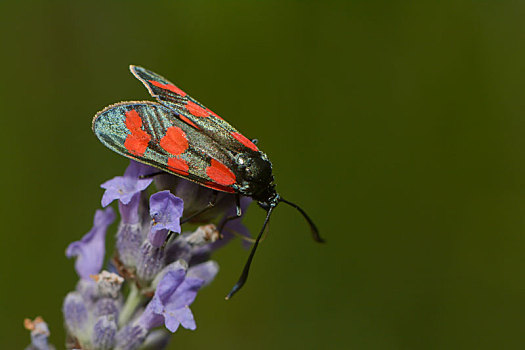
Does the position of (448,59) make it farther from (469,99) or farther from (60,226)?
(60,226)

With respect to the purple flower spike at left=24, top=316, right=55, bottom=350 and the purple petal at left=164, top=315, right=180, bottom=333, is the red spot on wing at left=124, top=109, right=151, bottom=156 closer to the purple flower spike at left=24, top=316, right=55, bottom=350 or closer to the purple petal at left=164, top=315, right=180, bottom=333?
the purple petal at left=164, top=315, right=180, bottom=333

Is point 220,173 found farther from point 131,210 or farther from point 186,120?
point 131,210

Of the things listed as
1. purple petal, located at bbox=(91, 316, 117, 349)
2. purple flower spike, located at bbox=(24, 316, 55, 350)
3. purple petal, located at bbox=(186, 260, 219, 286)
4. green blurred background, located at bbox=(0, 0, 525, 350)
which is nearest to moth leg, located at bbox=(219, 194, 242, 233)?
purple petal, located at bbox=(186, 260, 219, 286)

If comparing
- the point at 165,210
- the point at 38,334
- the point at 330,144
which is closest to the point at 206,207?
the point at 165,210

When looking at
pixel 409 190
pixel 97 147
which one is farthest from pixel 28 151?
pixel 409 190

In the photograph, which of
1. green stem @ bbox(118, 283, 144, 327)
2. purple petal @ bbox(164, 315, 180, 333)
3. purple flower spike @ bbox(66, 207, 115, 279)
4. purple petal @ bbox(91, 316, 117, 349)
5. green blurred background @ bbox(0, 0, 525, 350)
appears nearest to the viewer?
purple petal @ bbox(164, 315, 180, 333)

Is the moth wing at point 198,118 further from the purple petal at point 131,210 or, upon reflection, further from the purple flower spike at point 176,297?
the purple flower spike at point 176,297

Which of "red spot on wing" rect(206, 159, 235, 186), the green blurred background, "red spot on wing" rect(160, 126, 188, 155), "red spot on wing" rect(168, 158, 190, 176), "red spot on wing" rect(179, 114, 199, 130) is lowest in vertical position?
the green blurred background
